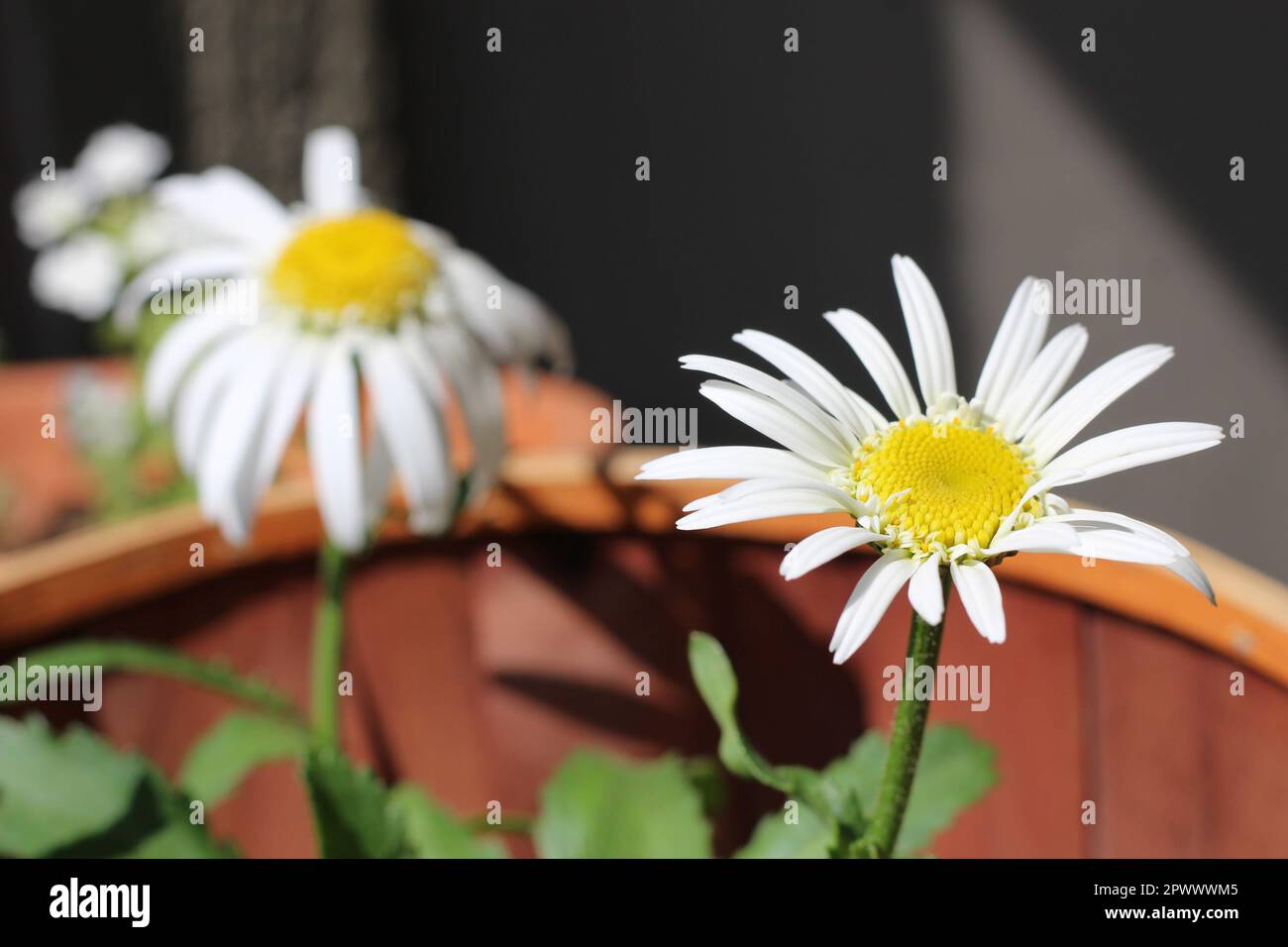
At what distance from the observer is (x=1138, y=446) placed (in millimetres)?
347

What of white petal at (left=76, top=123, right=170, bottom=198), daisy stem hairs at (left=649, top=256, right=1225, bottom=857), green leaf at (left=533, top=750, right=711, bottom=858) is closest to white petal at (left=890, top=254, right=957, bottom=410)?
daisy stem hairs at (left=649, top=256, right=1225, bottom=857)

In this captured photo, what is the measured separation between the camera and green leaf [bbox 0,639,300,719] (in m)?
0.56

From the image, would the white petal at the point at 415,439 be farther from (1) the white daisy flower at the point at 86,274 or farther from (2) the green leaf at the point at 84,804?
(1) the white daisy flower at the point at 86,274

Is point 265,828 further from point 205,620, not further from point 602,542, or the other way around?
point 602,542

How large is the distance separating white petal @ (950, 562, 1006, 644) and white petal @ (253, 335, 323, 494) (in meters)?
0.36

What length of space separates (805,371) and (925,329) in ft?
0.17

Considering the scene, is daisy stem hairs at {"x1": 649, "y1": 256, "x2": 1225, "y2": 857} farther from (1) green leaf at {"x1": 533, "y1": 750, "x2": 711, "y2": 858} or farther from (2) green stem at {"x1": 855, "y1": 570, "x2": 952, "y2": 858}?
(1) green leaf at {"x1": 533, "y1": 750, "x2": 711, "y2": 858}

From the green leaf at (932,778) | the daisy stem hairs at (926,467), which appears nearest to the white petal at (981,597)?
the daisy stem hairs at (926,467)

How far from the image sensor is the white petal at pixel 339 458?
56 cm

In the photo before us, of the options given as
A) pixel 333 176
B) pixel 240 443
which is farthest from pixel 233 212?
pixel 240 443

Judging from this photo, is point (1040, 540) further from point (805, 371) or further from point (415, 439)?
point (415, 439)
